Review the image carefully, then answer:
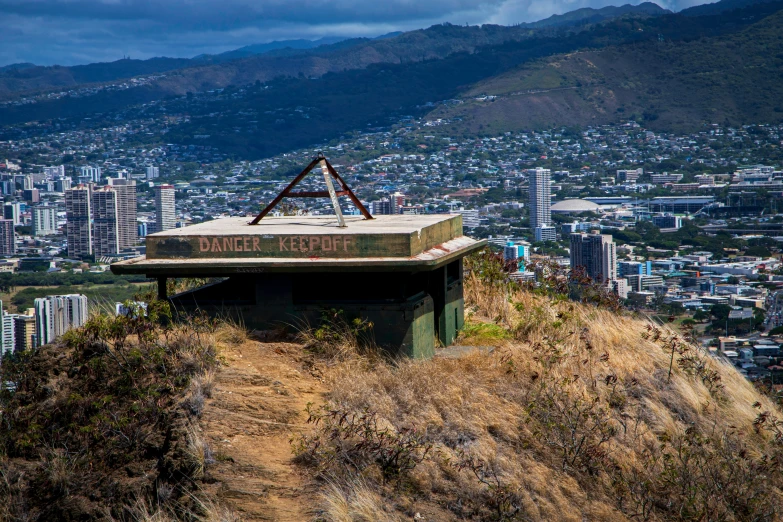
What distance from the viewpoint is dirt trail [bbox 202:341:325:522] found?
6.47m

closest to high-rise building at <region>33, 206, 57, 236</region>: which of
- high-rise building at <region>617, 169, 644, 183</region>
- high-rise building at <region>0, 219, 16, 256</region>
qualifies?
high-rise building at <region>0, 219, 16, 256</region>

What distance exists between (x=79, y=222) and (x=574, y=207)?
161 feet

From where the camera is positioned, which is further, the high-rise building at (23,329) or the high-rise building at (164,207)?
the high-rise building at (164,207)

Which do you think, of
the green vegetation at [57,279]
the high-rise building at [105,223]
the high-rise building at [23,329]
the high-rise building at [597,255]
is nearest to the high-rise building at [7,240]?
the high-rise building at [105,223]

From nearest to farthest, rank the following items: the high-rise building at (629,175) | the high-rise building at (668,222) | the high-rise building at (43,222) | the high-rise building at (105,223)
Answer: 1. the high-rise building at (105,223)
2. the high-rise building at (668,222)
3. the high-rise building at (43,222)
4. the high-rise building at (629,175)

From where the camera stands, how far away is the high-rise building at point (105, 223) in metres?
69.5

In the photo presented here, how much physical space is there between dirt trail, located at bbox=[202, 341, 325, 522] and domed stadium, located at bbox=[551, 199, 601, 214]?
287ft

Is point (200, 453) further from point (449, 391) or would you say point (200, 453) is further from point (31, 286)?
point (31, 286)

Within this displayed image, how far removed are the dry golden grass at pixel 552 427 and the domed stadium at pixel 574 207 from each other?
86.1 meters

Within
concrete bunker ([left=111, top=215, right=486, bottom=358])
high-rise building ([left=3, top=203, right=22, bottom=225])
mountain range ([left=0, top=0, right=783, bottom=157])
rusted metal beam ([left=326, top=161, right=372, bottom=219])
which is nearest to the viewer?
A: concrete bunker ([left=111, top=215, right=486, bottom=358])

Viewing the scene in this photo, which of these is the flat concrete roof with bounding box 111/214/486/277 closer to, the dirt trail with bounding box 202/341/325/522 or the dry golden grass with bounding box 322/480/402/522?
the dirt trail with bounding box 202/341/325/522

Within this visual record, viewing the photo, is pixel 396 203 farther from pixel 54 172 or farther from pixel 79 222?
pixel 54 172

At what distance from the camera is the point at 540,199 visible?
95000 mm

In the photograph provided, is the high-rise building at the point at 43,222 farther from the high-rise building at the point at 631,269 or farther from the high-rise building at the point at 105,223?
the high-rise building at the point at 631,269
